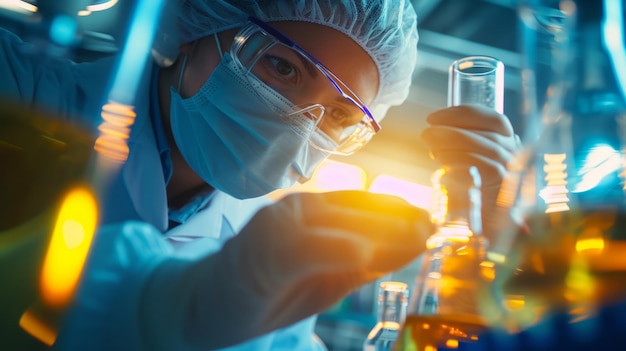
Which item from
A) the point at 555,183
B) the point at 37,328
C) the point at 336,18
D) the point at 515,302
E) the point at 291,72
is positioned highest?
the point at 336,18

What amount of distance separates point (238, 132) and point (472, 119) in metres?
0.62

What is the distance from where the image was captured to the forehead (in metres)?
1.08

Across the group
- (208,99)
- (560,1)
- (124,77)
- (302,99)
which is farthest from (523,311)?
(124,77)

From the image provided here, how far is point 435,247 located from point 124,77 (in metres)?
0.98

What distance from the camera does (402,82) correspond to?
1305mm

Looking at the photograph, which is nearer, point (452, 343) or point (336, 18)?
point (452, 343)

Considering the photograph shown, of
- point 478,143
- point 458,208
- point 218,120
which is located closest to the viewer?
point 458,208

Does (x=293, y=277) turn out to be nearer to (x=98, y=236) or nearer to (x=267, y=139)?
(x=98, y=236)

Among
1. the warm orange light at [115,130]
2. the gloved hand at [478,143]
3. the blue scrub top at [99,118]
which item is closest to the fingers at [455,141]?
the gloved hand at [478,143]

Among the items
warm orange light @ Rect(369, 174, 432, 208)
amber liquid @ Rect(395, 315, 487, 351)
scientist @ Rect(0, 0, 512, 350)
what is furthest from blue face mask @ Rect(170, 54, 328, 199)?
warm orange light @ Rect(369, 174, 432, 208)

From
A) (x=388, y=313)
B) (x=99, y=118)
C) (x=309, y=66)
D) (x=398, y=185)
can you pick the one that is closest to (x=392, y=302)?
(x=388, y=313)

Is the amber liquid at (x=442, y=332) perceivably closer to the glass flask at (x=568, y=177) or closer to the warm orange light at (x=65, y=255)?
Result: the glass flask at (x=568, y=177)

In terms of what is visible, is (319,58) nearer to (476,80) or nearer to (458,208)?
(476,80)

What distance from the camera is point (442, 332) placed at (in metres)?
0.42
